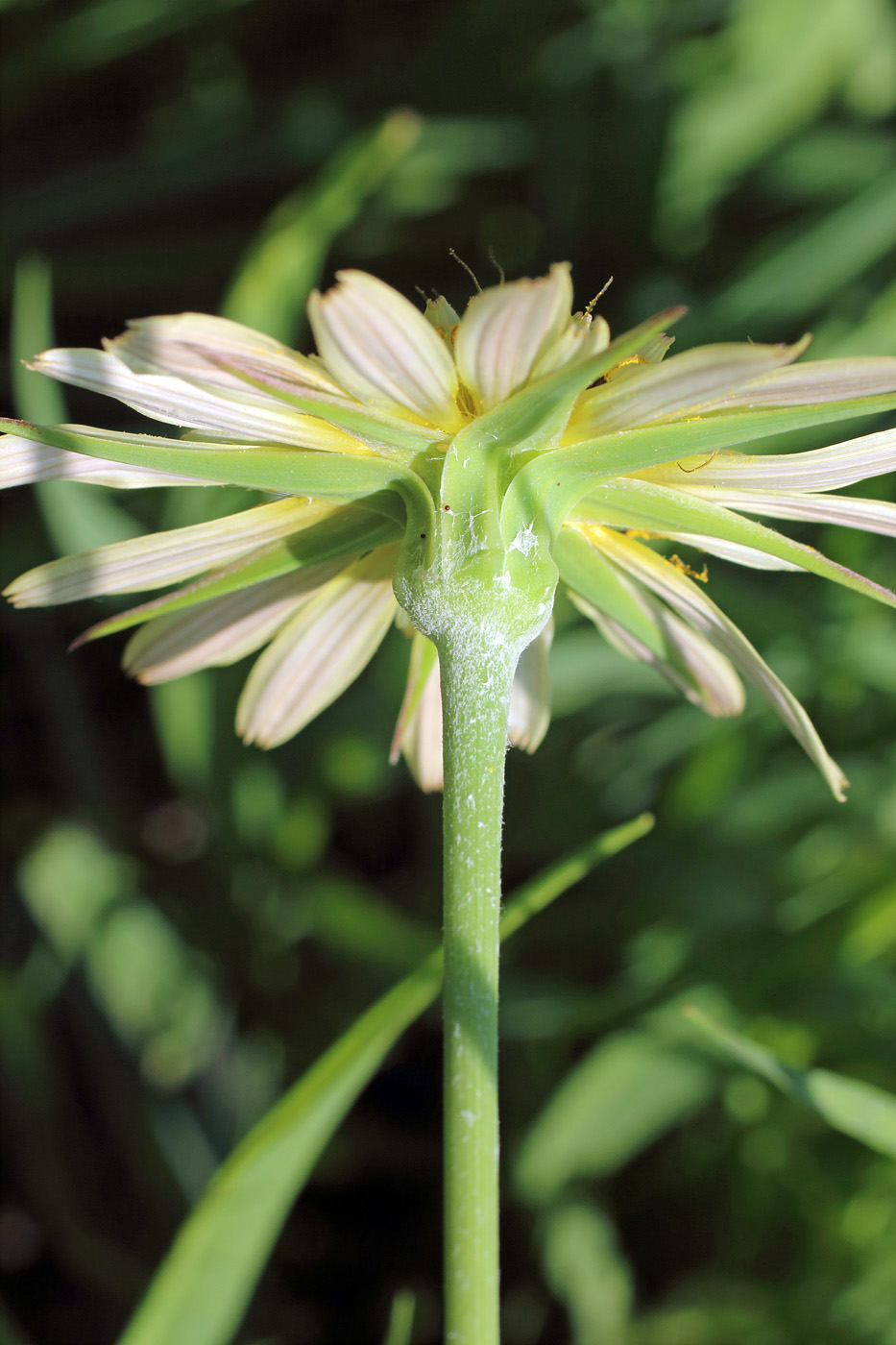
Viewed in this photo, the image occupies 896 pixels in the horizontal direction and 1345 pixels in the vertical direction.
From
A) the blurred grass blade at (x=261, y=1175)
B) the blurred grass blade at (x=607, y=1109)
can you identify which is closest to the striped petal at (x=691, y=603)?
the blurred grass blade at (x=261, y=1175)

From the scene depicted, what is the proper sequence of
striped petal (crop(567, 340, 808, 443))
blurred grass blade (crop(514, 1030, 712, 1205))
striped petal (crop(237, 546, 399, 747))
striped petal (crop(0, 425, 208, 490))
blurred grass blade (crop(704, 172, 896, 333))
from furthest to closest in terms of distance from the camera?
1. blurred grass blade (crop(704, 172, 896, 333))
2. blurred grass blade (crop(514, 1030, 712, 1205))
3. striped petal (crop(237, 546, 399, 747))
4. striped petal (crop(0, 425, 208, 490))
5. striped petal (crop(567, 340, 808, 443))

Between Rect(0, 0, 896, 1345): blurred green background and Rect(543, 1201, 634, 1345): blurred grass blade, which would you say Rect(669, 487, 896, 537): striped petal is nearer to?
Rect(0, 0, 896, 1345): blurred green background

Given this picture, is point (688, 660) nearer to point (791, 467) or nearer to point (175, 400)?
point (791, 467)

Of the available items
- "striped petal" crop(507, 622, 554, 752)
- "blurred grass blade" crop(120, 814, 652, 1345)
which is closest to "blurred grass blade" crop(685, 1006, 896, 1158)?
"blurred grass blade" crop(120, 814, 652, 1345)

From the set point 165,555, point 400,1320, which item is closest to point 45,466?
point 165,555

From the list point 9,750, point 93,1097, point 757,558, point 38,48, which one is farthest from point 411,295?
point 93,1097

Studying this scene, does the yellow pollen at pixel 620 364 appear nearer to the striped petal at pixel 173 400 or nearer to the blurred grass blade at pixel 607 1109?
the striped petal at pixel 173 400

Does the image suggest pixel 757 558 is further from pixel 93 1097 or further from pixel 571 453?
pixel 93 1097

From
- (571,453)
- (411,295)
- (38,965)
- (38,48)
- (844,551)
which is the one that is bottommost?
(844,551)
